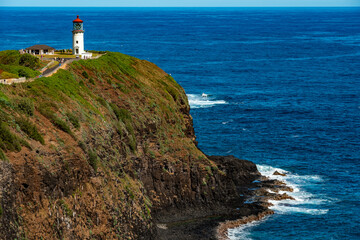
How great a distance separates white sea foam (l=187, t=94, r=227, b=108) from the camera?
113m

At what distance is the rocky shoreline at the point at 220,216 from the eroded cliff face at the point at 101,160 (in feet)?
2.01

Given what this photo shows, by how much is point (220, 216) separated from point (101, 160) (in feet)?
51.6

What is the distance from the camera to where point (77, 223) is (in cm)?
4519

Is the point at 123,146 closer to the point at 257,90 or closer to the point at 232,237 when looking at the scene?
the point at 232,237

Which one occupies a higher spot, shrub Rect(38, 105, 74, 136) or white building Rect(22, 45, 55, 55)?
white building Rect(22, 45, 55, 55)

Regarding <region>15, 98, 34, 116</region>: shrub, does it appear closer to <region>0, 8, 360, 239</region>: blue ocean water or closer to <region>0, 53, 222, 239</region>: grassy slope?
<region>0, 53, 222, 239</region>: grassy slope

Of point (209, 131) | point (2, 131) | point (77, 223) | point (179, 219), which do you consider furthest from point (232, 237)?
point (209, 131)

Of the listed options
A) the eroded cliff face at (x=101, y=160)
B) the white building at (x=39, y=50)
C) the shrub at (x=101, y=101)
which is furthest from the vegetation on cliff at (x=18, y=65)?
the shrub at (x=101, y=101)

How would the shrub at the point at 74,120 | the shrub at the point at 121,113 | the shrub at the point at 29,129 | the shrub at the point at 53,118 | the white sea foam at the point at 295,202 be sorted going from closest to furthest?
the shrub at the point at 29,129 < the shrub at the point at 53,118 < the shrub at the point at 74,120 < the white sea foam at the point at 295,202 < the shrub at the point at 121,113

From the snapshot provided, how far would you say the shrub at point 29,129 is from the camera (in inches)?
1822

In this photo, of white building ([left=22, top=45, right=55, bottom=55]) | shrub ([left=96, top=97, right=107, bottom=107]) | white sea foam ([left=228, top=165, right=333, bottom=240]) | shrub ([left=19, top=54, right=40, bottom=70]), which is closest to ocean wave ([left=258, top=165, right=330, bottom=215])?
white sea foam ([left=228, top=165, right=333, bottom=240])

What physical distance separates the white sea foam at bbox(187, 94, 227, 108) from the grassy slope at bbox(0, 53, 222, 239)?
1444 inches

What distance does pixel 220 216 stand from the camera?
6088 centimetres

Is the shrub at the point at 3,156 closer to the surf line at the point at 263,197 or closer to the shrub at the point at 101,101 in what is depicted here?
the shrub at the point at 101,101
